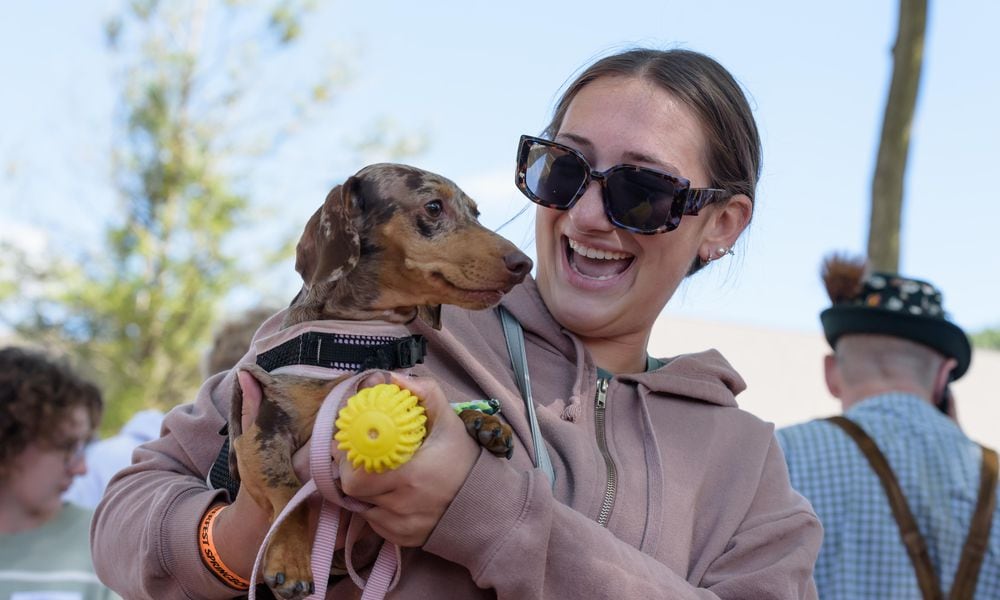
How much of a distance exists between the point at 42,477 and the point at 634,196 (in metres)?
2.87

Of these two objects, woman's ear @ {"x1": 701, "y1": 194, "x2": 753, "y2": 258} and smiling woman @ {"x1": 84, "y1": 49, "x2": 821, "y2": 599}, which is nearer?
smiling woman @ {"x1": 84, "y1": 49, "x2": 821, "y2": 599}

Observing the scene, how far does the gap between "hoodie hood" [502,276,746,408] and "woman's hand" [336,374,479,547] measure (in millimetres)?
647

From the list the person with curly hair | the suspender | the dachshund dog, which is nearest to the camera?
the dachshund dog

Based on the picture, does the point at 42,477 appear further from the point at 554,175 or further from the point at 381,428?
the point at 381,428

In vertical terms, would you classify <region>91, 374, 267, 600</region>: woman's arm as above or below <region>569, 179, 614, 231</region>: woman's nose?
below

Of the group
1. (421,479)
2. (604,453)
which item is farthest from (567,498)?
(421,479)

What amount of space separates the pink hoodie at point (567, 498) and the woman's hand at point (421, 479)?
0.08 ft

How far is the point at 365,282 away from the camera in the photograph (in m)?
2.52

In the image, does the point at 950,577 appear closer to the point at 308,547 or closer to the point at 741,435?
the point at 741,435

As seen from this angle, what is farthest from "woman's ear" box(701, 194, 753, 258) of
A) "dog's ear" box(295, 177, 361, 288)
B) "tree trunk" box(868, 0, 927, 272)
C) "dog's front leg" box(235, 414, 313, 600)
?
"tree trunk" box(868, 0, 927, 272)

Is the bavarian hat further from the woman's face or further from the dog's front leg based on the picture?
the dog's front leg

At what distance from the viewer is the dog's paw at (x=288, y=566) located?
80.8 inches

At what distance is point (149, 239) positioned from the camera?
53.9ft

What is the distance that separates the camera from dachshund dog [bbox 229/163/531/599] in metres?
2.10
